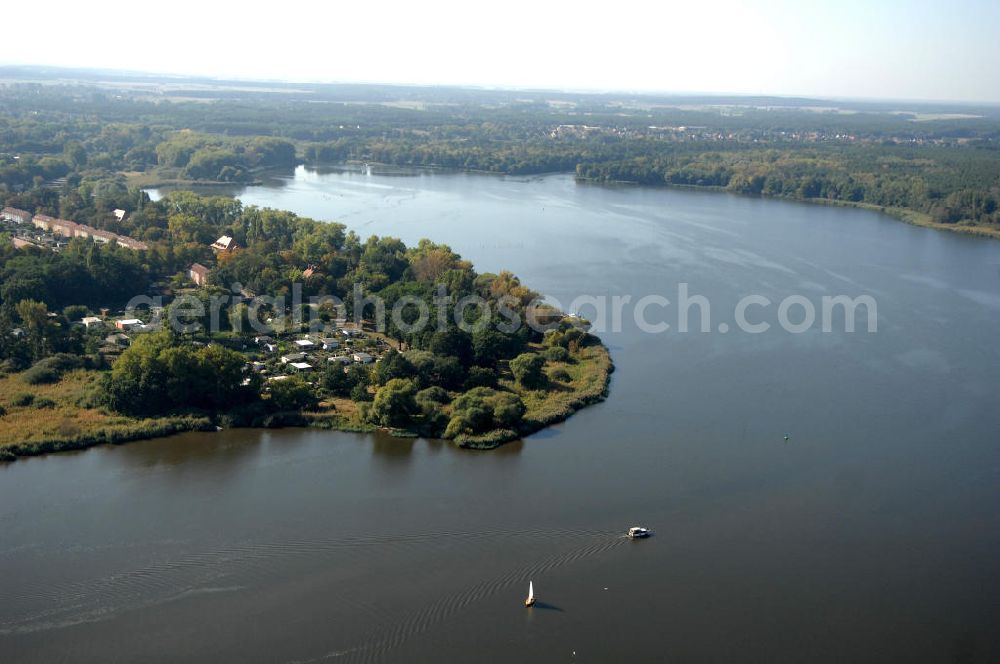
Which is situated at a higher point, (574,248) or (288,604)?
(574,248)

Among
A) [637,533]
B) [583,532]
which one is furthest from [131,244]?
[637,533]

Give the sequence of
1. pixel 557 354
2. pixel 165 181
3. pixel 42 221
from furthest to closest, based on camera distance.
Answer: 1. pixel 165 181
2. pixel 42 221
3. pixel 557 354

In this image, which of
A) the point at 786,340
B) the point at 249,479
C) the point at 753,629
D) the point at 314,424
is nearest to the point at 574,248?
the point at 786,340

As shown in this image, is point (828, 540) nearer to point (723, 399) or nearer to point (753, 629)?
point (753, 629)

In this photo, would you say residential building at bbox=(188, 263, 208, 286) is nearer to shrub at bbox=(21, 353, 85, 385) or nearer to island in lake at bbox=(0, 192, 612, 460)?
island in lake at bbox=(0, 192, 612, 460)

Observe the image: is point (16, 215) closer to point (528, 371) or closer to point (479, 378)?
point (479, 378)
